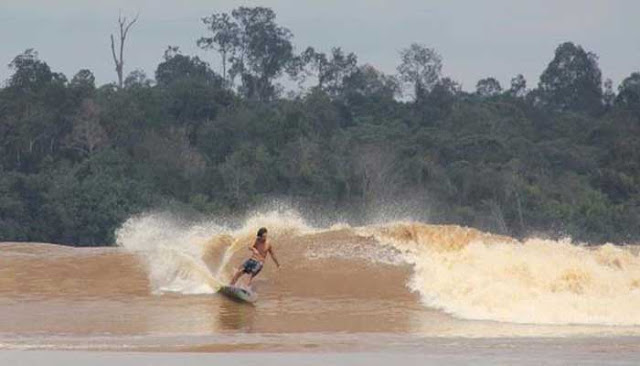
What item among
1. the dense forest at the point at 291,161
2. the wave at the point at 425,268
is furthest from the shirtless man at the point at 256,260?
the dense forest at the point at 291,161

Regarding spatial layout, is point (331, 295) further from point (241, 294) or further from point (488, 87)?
point (488, 87)

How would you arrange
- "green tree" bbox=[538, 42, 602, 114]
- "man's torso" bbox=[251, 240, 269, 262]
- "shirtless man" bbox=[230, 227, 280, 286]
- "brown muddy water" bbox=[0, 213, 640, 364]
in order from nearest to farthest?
"brown muddy water" bbox=[0, 213, 640, 364] < "shirtless man" bbox=[230, 227, 280, 286] < "man's torso" bbox=[251, 240, 269, 262] < "green tree" bbox=[538, 42, 602, 114]

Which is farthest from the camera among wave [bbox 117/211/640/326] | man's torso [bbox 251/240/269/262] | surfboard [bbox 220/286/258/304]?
man's torso [bbox 251/240/269/262]

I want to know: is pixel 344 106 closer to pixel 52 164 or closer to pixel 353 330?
pixel 52 164

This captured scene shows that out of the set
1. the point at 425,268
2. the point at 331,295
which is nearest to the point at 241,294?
the point at 331,295

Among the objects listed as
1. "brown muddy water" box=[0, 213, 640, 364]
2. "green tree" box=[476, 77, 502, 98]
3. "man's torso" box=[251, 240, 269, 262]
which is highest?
"green tree" box=[476, 77, 502, 98]

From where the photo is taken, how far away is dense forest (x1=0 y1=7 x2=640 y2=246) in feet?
145

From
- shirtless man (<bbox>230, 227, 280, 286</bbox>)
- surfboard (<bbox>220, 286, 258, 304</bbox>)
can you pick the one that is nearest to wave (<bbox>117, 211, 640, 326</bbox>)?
shirtless man (<bbox>230, 227, 280, 286</bbox>)

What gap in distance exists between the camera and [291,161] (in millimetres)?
47094

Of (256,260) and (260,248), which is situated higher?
(260,248)

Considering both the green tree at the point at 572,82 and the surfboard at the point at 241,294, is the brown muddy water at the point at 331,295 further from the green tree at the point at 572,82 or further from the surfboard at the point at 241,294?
the green tree at the point at 572,82

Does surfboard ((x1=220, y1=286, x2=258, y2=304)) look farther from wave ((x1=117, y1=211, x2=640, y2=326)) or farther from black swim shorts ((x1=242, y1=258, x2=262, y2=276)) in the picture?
wave ((x1=117, y1=211, x2=640, y2=326))

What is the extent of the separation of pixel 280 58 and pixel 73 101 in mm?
18248

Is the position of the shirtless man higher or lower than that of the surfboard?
higher
